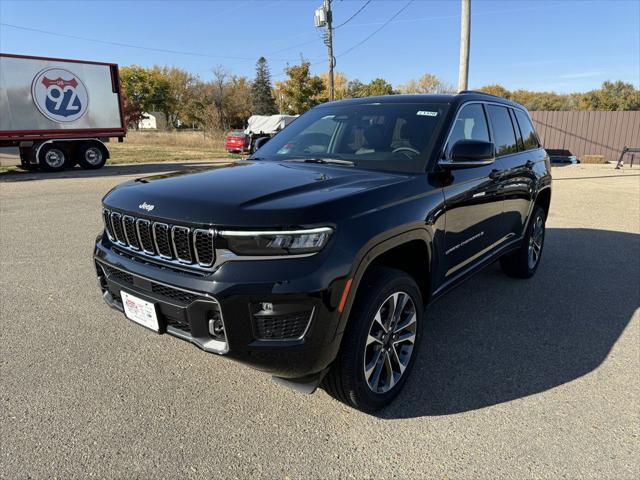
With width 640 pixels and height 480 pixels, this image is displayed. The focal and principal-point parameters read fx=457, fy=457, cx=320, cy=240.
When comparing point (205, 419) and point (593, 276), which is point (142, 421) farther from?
point (593, 276)

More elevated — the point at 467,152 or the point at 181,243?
the point at 467,152

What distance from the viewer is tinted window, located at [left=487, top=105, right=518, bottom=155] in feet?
13.6

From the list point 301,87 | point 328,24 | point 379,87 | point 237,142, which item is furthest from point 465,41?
point 379,87

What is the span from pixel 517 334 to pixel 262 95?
232ft

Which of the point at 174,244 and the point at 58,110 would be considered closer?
the point at 174,244

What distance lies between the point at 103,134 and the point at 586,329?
18.8 meters

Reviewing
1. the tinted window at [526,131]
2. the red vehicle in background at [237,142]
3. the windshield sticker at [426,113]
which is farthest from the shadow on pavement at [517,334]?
the red vehicle in background at [237,142]

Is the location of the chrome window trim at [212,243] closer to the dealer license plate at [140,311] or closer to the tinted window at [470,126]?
the dealer license plate at [140,311]

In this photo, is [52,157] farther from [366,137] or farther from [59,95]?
[366,137]

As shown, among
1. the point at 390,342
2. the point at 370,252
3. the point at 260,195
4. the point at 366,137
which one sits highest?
the point at 366,137

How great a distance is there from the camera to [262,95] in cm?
6994

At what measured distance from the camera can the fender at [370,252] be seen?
89.8 inches

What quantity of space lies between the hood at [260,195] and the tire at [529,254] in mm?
2624

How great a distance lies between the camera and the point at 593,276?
525cm
